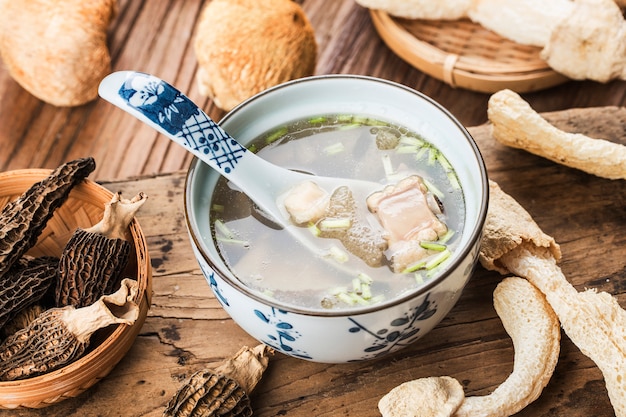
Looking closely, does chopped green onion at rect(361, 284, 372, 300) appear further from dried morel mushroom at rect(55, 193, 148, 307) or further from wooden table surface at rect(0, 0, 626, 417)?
dried morel mushroom at rect(55, 193, 148, 307)

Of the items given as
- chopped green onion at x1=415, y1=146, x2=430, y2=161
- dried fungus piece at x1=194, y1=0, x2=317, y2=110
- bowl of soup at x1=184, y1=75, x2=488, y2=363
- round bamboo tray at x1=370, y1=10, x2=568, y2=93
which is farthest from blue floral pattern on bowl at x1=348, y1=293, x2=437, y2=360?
round bamboo tray at x1=370, y1=10, x2=568, y2=93

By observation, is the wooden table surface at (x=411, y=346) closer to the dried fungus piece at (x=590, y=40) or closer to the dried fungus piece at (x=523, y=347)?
the dried fungus piece at (x=523, y=347)

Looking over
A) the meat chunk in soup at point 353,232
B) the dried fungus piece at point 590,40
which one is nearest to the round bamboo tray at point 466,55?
the dried fungus piece at point 590,40

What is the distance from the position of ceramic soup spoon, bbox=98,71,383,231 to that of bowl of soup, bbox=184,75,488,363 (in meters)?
0.02

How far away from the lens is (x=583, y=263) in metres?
1.45

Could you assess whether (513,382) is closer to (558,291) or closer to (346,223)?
(558,291)

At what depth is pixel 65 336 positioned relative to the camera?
49.5 inches

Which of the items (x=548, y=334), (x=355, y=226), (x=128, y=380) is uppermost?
(x=355, y=226)

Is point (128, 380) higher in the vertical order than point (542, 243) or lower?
lower

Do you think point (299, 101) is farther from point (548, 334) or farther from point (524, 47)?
point (524, 47)

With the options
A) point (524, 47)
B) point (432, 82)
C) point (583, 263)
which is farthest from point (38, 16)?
point (583, 263)

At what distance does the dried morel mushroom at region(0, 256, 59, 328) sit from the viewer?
1311 millimetres

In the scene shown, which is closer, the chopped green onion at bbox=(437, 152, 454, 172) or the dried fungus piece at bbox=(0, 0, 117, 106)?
the chopped green onion at bbox=(437, 152, 454, 172)

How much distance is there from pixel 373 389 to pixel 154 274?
1.58 feet
